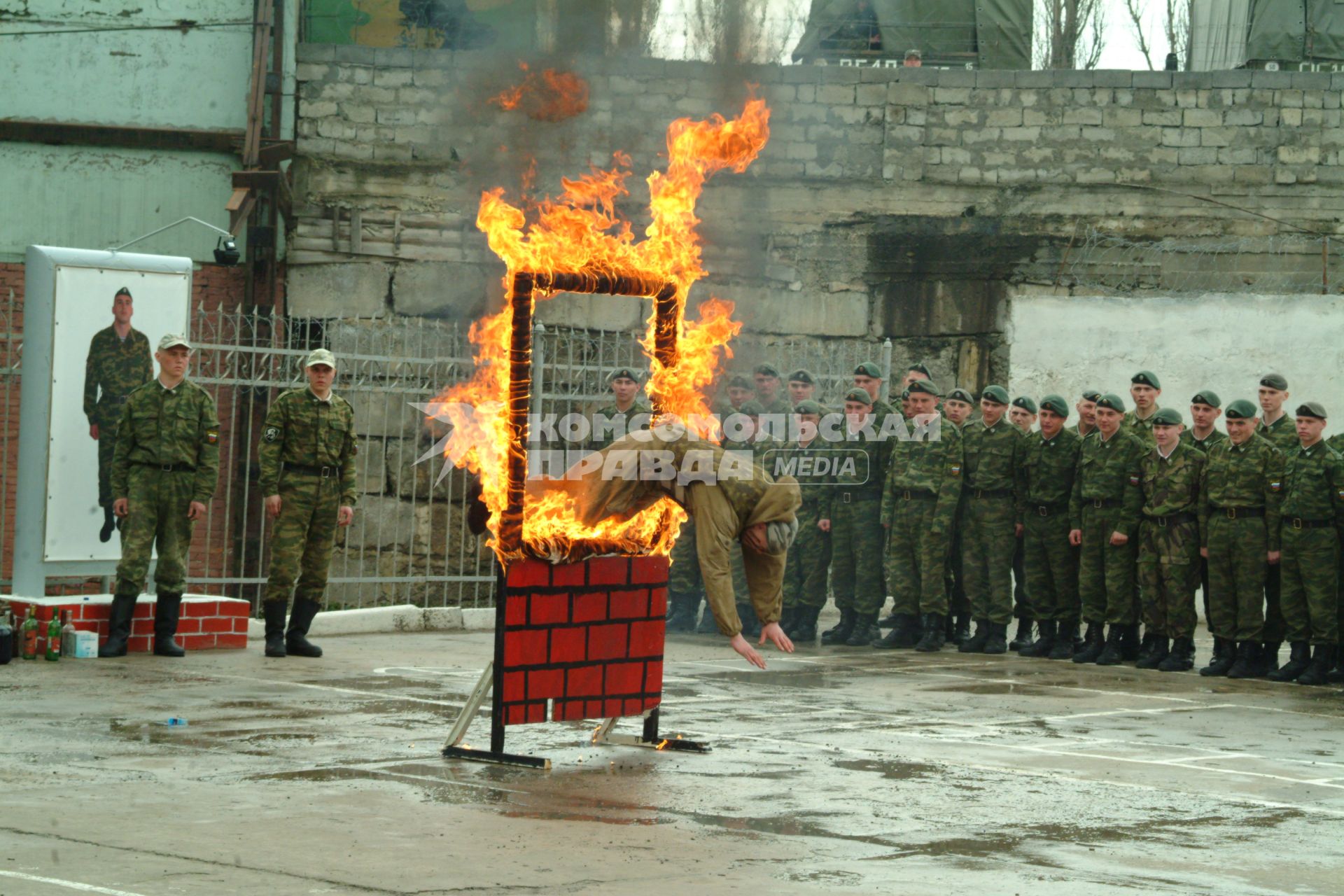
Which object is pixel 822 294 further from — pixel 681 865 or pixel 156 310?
pixel 681 865

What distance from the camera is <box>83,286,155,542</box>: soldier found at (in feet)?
35.9

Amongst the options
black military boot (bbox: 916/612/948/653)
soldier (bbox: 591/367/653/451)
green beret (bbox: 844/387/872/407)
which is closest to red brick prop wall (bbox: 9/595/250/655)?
soldier (bbox: 591/367/653/451)

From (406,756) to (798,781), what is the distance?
1.71 metres

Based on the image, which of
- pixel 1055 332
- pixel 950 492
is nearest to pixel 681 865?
pixel 950 492

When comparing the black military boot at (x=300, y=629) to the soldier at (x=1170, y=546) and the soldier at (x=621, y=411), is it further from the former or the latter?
the soldier at (x=1170, y=546)

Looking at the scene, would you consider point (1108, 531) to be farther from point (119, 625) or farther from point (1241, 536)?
point (119, 625)

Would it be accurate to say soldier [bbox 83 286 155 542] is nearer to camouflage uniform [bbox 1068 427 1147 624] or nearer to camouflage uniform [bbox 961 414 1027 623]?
camouflage uniform [bbox 961 414 1027 623]

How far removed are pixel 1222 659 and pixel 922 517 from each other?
8.11 feet

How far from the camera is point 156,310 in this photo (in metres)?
11.2

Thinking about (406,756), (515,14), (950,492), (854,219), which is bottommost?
(406,756)

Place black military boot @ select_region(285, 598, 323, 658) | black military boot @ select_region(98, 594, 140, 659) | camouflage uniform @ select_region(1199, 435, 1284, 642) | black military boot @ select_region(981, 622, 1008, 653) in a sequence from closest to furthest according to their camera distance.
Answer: black military boot @ select_region(98, 594, 140, 659) → black military boot @ select_region(285, 598, 323, 658) → camouflage uniform @ select_region(1199, 435, 1284, 642) → black military boot @ select_region(981, 622, 1008, 653)

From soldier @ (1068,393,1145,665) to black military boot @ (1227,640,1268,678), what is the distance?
867mm

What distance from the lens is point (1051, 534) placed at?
12.8 meters

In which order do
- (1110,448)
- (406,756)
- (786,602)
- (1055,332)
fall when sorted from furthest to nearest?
(1055,332) → (786,602) → (1110,448) → (406,756)
